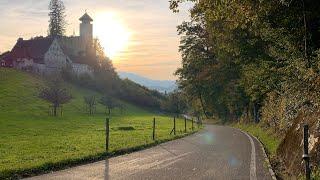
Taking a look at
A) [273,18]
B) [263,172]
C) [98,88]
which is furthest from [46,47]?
[263,172]

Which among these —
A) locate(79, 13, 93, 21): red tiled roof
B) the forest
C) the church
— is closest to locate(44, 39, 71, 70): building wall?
the church

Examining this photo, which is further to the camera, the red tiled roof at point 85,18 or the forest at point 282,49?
the red tiled roof at point 85,18

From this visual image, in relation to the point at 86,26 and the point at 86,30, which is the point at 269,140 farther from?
the point at 86,26

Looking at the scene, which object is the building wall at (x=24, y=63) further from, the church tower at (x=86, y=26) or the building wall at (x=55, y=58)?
the church tower at (x=86, y=26)

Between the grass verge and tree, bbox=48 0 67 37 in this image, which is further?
tree, bbox=48 0 67 37

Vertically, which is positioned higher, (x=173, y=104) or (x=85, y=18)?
(x=85, y=18)

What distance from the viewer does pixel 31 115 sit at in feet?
228

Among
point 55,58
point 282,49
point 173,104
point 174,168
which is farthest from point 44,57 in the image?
point 174,168

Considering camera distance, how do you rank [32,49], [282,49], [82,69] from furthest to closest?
[82,69]
[32,49]
[282,49]

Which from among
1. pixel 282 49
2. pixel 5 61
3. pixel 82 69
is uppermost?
pixel 5 61

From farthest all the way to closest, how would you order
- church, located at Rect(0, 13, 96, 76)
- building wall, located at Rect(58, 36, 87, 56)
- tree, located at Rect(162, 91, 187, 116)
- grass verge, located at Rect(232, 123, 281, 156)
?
building wall, located at Rect(58, 36, 87, 56)
church, located at Rect(0, 13, 96, 76)
tree, located at Rect(162, 91, 187, 116)
grass verge, located at Rect(232, 123, 281, 156)

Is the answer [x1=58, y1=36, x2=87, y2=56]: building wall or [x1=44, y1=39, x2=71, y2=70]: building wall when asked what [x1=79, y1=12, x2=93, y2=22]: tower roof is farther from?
[x1=44, y1=39, x2=71, y2=70]: building wall

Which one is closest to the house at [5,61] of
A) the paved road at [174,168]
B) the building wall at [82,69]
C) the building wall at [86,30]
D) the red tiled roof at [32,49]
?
the red tiled roof at [32,49]

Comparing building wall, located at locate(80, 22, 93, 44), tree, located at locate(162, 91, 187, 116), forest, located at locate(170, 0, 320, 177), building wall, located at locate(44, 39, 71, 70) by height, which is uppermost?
building wall, located at locate(80, 22, 93, 44)
